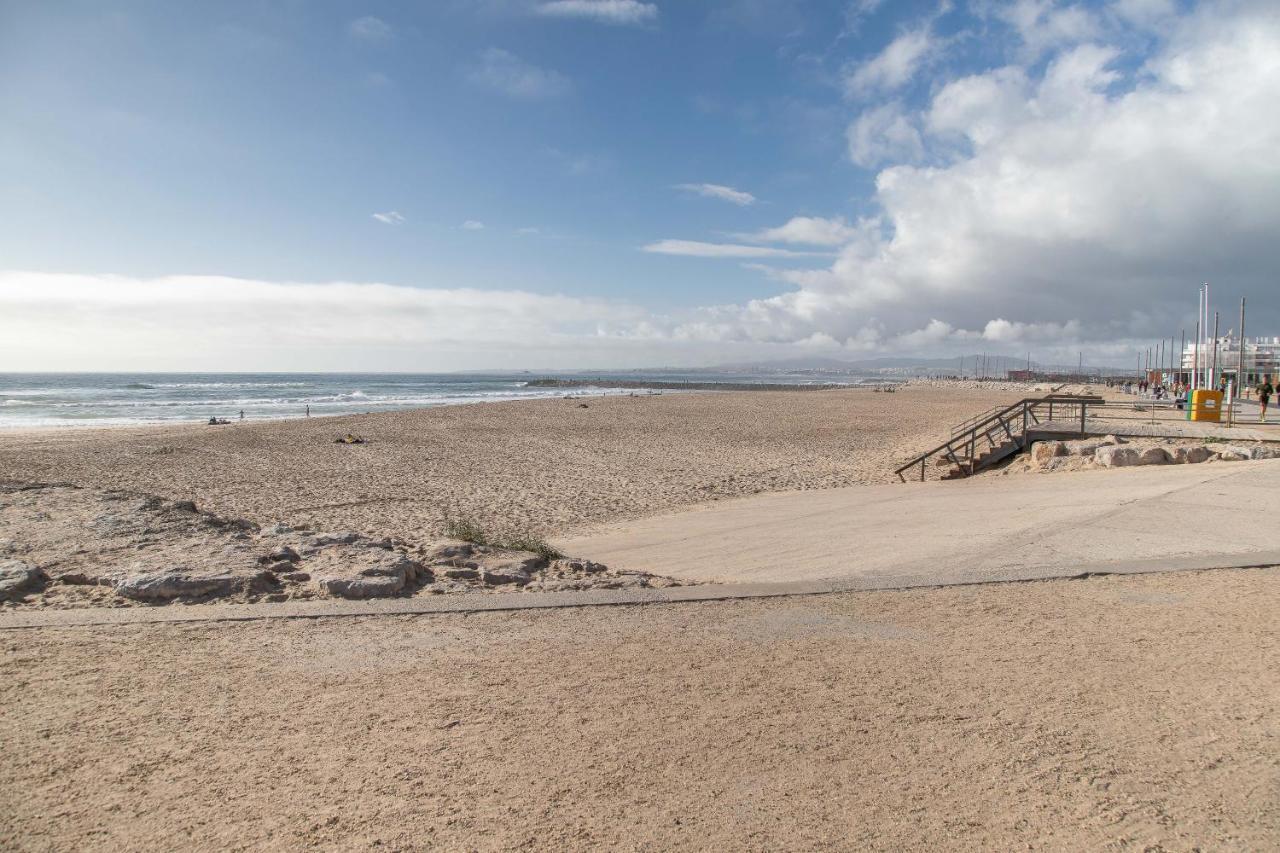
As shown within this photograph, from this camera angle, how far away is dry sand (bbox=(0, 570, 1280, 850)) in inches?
109

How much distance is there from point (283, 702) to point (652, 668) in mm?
1915

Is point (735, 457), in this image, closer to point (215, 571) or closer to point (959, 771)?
point (215, 571)

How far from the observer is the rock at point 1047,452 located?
14.4 m

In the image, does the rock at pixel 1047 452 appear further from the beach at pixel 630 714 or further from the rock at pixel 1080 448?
the beach at pixel 630 714

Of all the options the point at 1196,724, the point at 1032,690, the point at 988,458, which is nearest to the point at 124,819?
the point at 1032,690

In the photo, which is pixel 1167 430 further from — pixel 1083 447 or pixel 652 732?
pixel 652 732

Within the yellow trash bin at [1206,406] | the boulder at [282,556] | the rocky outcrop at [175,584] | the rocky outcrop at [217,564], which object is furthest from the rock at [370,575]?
the yellow trash bin at [1206,406]

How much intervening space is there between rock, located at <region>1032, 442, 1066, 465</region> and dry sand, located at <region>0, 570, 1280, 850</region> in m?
9.96

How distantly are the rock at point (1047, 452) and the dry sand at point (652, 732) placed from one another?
9960mm

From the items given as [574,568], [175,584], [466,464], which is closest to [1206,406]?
[466,464]

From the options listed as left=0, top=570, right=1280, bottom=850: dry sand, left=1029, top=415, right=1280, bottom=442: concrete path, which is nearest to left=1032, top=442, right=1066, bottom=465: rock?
left=1029, top=415, right=1280, bottom=442: concrete path

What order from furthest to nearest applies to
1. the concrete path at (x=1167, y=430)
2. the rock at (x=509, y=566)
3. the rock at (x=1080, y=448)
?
the concrete path at (x=1167, y=430) < the rock at (x=1080, y=448) < the rock at (x=509, y=566)

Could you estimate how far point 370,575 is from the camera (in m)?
5.74

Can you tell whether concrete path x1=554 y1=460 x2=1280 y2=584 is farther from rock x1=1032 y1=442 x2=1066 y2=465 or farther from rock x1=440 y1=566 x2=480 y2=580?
rock x1=1032 y1=442 x2=1066 y2=465
